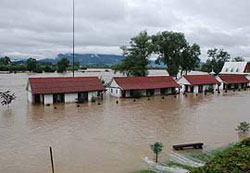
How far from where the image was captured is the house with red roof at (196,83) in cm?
4197

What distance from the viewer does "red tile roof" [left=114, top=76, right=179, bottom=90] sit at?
35791 mm

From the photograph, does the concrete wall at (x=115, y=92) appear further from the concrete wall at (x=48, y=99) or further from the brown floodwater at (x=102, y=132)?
the concrete wall at (x=48, y=99)

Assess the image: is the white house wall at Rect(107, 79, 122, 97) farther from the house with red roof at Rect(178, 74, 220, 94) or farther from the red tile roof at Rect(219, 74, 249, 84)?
the red tile roof at Rect(219, 74, 249, 84)

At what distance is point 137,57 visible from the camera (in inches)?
1832

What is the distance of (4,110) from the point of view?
1030 inches

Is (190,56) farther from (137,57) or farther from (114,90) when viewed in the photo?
(114,90)

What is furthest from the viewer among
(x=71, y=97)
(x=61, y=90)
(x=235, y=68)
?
(x=235, y=68)

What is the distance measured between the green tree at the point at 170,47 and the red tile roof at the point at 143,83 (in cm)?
1354

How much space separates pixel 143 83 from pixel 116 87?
3.94 metres

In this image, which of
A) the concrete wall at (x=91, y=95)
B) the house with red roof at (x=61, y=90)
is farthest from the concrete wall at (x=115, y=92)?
the concrete wall at (x=91, y=95)

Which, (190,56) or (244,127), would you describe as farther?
(190,56)

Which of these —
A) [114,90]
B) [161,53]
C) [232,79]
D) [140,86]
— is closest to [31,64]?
[161,53]

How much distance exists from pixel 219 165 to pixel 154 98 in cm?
2854

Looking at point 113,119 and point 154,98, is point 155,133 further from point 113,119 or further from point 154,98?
point 154,98
